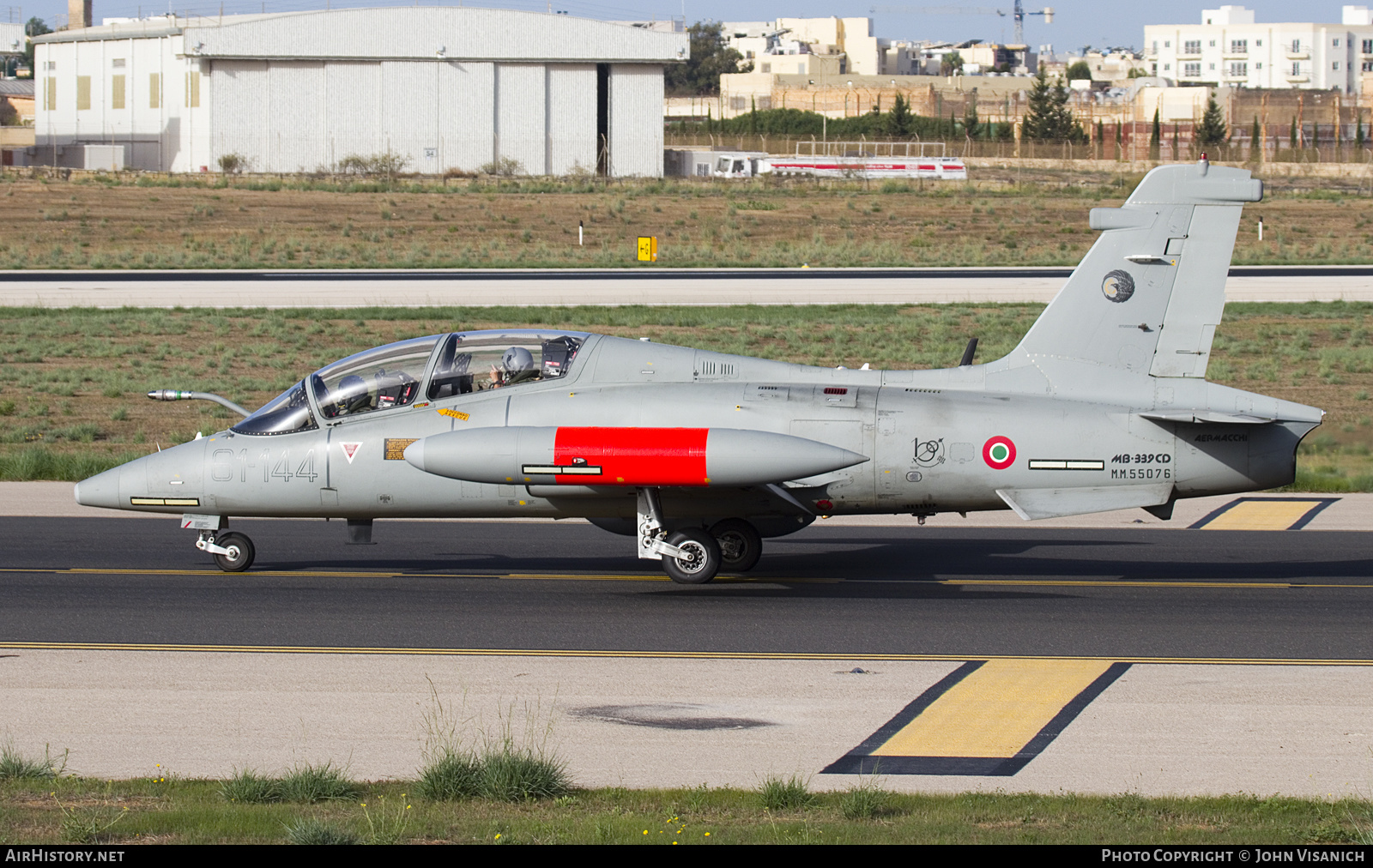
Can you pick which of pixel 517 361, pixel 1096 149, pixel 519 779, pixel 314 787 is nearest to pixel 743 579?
pixel 517 361

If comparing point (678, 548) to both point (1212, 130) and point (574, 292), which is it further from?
point (1212, 130)

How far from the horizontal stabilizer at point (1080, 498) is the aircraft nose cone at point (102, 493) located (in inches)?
344

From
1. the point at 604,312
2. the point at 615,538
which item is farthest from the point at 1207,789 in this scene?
the point at 604,312

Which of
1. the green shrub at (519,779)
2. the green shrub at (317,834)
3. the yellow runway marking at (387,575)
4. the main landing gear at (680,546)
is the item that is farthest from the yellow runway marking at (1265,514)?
the green shrub at (317,834)

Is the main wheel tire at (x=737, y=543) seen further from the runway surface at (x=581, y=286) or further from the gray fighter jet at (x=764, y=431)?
the runway surface at (x=581, y=286)

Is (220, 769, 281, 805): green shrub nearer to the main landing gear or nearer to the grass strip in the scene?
the grass strip

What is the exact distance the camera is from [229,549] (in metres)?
15.2

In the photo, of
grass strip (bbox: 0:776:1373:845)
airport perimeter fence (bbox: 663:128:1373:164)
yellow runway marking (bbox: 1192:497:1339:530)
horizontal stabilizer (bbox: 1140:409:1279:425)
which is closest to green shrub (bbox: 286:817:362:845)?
grass strip (bbox: 0:776:1373:845)

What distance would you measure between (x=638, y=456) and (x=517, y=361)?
198cm

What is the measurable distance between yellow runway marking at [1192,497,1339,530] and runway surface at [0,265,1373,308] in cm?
2204

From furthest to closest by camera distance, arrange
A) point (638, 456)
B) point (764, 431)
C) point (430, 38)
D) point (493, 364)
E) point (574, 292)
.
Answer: point (430, 38) → point (574, 292) → point (493, 364) → point (764, 431) → point (638, 456)

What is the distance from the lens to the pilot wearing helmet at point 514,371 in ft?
47.8

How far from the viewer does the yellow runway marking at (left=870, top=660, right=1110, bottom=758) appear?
9.68m
